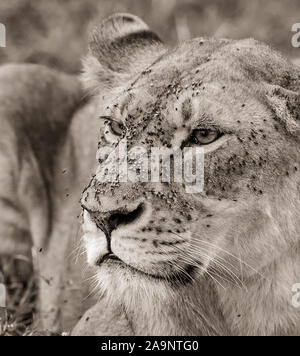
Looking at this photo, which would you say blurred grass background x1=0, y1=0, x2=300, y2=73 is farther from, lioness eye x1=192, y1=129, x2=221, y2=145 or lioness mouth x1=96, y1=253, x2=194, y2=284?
lioness mouth x1=96, y1=253, x2=194, y2=284

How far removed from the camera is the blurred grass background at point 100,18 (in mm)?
6285

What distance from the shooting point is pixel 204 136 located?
3070 millimetres

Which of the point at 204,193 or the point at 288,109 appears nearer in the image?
the point at 204,193

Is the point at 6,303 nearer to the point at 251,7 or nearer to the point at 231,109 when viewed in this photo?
the point at 231,109

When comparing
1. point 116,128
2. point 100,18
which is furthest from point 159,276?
point 100,18

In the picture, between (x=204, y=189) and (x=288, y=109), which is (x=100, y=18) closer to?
(x=288, y=109)

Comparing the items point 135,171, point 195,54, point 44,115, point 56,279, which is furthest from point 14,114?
point 135,171

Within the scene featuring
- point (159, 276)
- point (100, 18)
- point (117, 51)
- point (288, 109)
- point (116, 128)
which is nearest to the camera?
point (159, 276)

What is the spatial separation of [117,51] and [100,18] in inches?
95.9

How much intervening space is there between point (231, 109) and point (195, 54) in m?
0.39

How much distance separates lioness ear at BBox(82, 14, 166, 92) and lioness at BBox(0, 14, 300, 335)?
0.50 m

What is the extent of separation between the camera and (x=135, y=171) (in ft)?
9.63

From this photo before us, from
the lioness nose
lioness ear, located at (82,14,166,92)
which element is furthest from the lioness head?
lioness ear, located at (82,14,166,92)

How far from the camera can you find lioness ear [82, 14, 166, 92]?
396 cm
